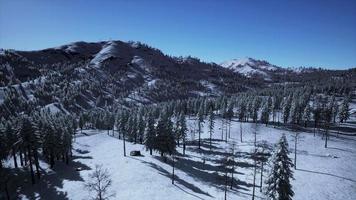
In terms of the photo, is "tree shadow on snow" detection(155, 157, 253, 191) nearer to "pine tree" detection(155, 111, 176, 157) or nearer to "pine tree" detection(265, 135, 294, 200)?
"pine tree" detection(155, 111, 176, 157)

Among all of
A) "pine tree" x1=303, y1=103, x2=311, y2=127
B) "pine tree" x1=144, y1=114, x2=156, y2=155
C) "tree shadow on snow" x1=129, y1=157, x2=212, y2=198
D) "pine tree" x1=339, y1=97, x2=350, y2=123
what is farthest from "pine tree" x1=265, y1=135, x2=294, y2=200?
"pine tree" x1=339, y1=97, x2=350, y2=123

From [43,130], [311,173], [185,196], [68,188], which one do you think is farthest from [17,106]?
[311,173]

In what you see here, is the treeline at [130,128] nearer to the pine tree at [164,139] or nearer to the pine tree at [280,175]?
the pine tree at [164,139]

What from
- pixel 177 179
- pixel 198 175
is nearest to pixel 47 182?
pixel 177 179

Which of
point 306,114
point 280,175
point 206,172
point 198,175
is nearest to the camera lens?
point 280,175

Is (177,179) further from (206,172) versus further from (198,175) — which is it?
(206,172)

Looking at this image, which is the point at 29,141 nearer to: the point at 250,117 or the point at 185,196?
the point at 185,196

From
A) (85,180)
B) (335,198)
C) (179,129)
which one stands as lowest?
(335,198)

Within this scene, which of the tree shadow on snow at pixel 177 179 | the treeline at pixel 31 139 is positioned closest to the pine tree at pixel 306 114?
the tree shadow on snow at pixel 177 179

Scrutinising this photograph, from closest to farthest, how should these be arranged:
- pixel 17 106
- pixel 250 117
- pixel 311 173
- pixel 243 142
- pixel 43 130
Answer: pixel 43 130, pixel 311 173, pixel 243 142, pixel 250 117, pixel 17 106
